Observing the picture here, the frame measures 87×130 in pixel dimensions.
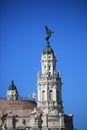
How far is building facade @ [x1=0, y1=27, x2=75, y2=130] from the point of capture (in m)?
94.5

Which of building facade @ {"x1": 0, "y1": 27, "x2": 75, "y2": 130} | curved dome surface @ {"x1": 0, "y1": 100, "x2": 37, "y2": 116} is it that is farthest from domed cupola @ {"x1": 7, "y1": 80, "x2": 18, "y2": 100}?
building facade @ {"x1": 0, "y1": 27, "x2": 75, "y2": 130}

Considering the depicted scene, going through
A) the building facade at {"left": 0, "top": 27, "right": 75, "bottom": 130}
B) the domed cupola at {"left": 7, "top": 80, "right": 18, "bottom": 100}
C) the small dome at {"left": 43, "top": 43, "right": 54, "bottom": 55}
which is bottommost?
the building facade at {"left": 0, "top": 27, "right": 75, "bottom": 130}

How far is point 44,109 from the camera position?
321ft

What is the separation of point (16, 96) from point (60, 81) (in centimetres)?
3105

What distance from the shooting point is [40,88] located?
10031 centimetres

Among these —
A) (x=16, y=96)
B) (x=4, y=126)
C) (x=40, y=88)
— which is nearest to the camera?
(x=4, y=126)

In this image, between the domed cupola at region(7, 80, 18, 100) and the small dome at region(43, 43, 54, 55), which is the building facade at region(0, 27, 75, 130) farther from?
the domed cupola at region(7, 80, 18, 100)

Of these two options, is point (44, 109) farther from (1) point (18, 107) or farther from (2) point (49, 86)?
(1) point (18, 107)

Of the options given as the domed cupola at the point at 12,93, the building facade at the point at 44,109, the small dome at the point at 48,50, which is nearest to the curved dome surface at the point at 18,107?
the building facade at the point at 44,109

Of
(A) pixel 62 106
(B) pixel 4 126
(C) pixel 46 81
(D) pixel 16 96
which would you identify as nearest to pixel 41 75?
(C) pixel 46 81

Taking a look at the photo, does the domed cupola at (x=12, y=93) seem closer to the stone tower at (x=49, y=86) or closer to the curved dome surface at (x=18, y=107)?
the curved dome surface at (x=18, y=107)

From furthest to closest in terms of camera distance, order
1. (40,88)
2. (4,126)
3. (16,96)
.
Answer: (16,96)
(40,88)
(4,126)

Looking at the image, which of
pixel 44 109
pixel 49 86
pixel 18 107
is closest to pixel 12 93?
pixel 18 107

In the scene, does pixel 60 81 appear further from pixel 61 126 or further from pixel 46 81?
pixel 61 126
